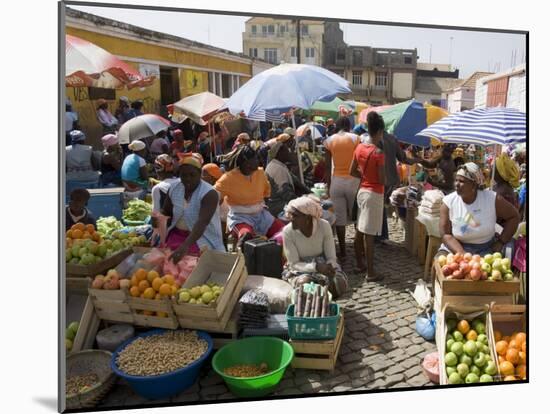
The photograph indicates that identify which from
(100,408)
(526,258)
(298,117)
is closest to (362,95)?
(526,258)

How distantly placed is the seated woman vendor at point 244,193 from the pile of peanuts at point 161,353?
1.46m

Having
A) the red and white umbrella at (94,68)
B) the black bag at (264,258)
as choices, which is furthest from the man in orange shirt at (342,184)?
the red and white umbrella at (94,68)

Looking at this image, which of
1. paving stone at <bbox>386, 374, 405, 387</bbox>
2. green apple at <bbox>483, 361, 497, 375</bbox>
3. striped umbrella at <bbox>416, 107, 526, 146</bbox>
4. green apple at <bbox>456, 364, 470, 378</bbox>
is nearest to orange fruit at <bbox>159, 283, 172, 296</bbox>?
paving stone at <bbox>386, 374, 405, 387</bbox>

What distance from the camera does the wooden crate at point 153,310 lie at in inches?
149

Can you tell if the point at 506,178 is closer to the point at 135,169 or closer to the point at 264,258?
the point at 264,258

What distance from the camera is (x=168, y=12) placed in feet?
11.8

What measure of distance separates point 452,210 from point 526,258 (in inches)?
30.9

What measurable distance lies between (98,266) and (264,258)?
1601 mm

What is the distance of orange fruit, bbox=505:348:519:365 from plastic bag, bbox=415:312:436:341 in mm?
633

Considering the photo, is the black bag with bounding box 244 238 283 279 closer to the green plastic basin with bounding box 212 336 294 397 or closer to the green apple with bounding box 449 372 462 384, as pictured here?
the green plastic basin with bounding box 212 336 294 397

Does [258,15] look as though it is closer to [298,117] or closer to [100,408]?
[100,408]

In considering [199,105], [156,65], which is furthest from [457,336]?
[199,105]

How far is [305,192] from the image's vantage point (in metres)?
6.05

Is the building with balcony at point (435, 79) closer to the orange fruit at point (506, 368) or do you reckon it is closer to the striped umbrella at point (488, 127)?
the striped umbrella at point (488, 127)
